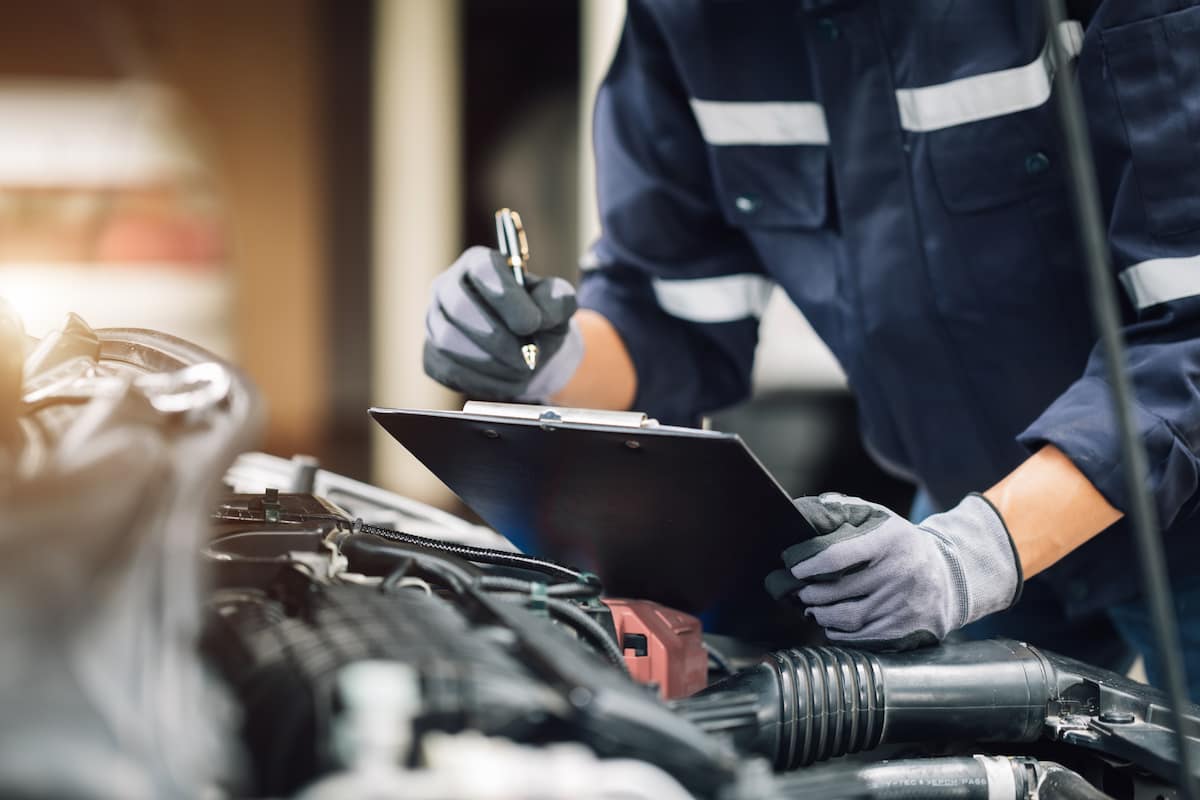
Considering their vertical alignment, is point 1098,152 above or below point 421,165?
below

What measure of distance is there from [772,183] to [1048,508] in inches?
19.8

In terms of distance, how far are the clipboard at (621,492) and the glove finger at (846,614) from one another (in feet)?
0.15

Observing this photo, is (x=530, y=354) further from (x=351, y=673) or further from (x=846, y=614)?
(x=351, y=673)

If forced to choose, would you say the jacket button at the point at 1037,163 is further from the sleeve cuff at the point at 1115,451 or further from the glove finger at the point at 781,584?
the glove finger at the point at 781,584

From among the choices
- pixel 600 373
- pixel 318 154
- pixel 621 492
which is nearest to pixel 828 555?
pixel 621 492

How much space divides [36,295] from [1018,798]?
3.42 meters

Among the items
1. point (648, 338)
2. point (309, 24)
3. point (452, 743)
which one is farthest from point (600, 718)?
point (309, 24)

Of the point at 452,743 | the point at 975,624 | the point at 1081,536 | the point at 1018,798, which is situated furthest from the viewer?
the point at 975,624

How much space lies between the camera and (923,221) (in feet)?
3.88

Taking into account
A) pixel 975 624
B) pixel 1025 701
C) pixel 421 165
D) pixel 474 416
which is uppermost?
pixel 421 165

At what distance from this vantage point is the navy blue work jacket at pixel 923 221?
0.97 m

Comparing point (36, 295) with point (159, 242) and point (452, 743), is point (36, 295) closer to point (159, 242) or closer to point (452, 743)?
point (159, 242)

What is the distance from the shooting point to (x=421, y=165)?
14.1ft

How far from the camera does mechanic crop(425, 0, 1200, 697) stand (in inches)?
36.4
